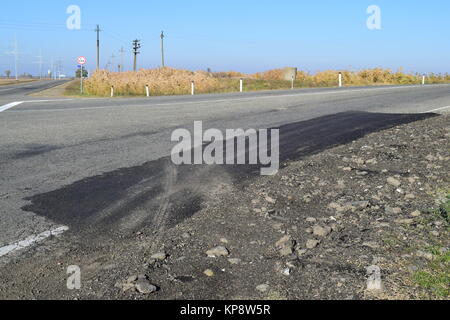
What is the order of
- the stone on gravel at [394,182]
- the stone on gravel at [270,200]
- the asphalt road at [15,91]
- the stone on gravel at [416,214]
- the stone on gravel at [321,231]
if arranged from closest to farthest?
the stone on gravel at [321,231], the stone on gravel at [416,214], the stone on gravel at [270,200], the stone on gravel at [394,182], the asphalt road at [15,91]

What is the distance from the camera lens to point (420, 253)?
11.5ft

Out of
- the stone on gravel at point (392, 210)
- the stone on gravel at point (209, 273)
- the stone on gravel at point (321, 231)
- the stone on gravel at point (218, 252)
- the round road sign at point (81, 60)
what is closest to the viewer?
the stone on gravel at point (209, 273)

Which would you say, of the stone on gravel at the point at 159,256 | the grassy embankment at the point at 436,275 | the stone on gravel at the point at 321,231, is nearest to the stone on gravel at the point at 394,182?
the stone on gravel at the point at 321,231

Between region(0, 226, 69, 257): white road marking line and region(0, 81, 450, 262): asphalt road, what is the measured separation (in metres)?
0.06

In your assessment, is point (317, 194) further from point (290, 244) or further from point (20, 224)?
point (20, 224)

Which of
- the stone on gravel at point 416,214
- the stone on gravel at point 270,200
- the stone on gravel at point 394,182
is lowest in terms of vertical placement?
the stone on gravel at point 416,214

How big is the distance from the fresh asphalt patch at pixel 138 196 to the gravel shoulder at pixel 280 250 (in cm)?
21

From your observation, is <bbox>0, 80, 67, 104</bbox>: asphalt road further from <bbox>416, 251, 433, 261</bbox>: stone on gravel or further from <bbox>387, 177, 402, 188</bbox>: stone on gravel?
<bbox>416, 251, 433, 261</bbox>: stone on gravel

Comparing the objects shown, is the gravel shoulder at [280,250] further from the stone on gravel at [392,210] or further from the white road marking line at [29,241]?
the white road marking line at [29,241]

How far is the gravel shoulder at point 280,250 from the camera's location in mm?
3031

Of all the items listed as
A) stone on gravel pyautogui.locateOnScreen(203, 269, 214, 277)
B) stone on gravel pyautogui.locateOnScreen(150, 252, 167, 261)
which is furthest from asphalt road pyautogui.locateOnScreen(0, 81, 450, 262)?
stone on gravel pyautogui.locateOnScreen(203, 269, 214, 277)

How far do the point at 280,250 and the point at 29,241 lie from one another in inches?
87.1
